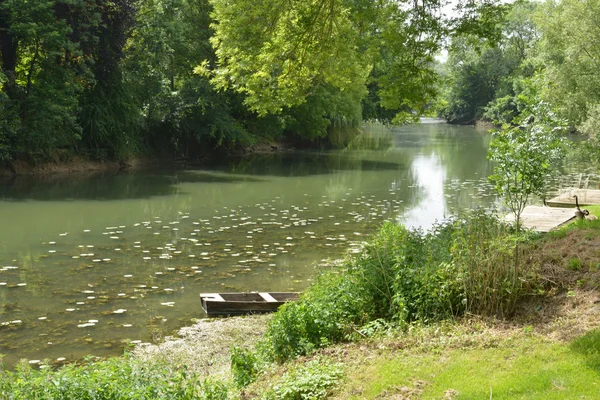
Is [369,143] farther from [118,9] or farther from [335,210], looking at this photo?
[335,210]

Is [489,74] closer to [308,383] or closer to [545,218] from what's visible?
[545,218]

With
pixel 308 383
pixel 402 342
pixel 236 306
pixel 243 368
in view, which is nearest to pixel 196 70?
pixel 236 306

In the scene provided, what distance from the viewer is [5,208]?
21.5 m

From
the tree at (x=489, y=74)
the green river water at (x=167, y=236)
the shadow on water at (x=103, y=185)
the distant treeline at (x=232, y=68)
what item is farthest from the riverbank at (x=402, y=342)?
the tree at (x=489, y=74)

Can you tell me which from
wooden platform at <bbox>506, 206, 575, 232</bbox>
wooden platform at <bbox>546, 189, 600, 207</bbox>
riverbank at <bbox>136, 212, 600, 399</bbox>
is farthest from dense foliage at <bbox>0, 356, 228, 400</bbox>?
wooden platform at <bbox>546, 189, 600, 207</bbox>

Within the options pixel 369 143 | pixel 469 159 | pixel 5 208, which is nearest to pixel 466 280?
pixel 5 208

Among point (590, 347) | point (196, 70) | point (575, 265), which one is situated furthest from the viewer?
point (196, 70)

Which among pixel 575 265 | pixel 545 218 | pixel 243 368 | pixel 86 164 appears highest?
pixel 575 265

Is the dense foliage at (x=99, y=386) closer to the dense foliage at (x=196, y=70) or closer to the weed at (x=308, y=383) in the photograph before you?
the weed at (x=308, y=383)

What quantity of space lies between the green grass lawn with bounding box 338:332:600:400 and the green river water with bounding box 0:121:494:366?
4.71 m

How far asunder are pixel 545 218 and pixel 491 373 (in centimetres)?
1115

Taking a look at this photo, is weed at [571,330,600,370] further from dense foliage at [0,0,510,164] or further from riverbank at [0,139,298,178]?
riverbank at [0,139,298,178]

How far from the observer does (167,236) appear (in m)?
17.3

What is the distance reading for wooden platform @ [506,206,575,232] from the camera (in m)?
14.9
